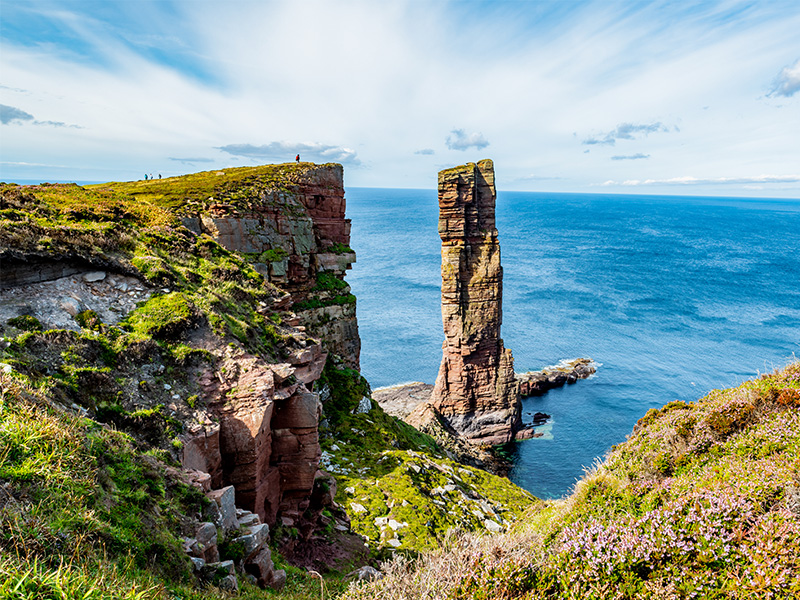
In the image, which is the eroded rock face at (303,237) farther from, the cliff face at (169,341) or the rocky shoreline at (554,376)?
the rocky shoreline at (554,376)

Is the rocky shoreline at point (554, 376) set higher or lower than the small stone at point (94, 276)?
lower

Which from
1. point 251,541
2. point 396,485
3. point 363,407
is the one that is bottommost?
point 396,485

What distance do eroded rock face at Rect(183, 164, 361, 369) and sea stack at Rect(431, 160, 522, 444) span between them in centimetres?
2312

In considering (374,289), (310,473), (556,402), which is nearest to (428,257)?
(374,289)

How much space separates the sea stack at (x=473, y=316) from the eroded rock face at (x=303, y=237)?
75.9ft

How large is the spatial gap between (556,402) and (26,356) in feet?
232

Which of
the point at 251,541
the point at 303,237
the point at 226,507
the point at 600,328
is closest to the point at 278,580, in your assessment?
the point at 251,541

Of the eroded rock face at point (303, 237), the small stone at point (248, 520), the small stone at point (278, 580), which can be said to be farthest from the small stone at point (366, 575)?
the eroded rock face at point (303, 237)

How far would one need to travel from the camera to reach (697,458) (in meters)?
12.0

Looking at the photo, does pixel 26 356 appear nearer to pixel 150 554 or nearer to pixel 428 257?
pixel 150 554

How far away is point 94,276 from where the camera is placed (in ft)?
47.3

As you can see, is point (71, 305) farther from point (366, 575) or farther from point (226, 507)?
point (366, 575)

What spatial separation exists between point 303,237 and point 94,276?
56.8ft

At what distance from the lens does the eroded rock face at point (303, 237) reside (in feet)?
91.2
